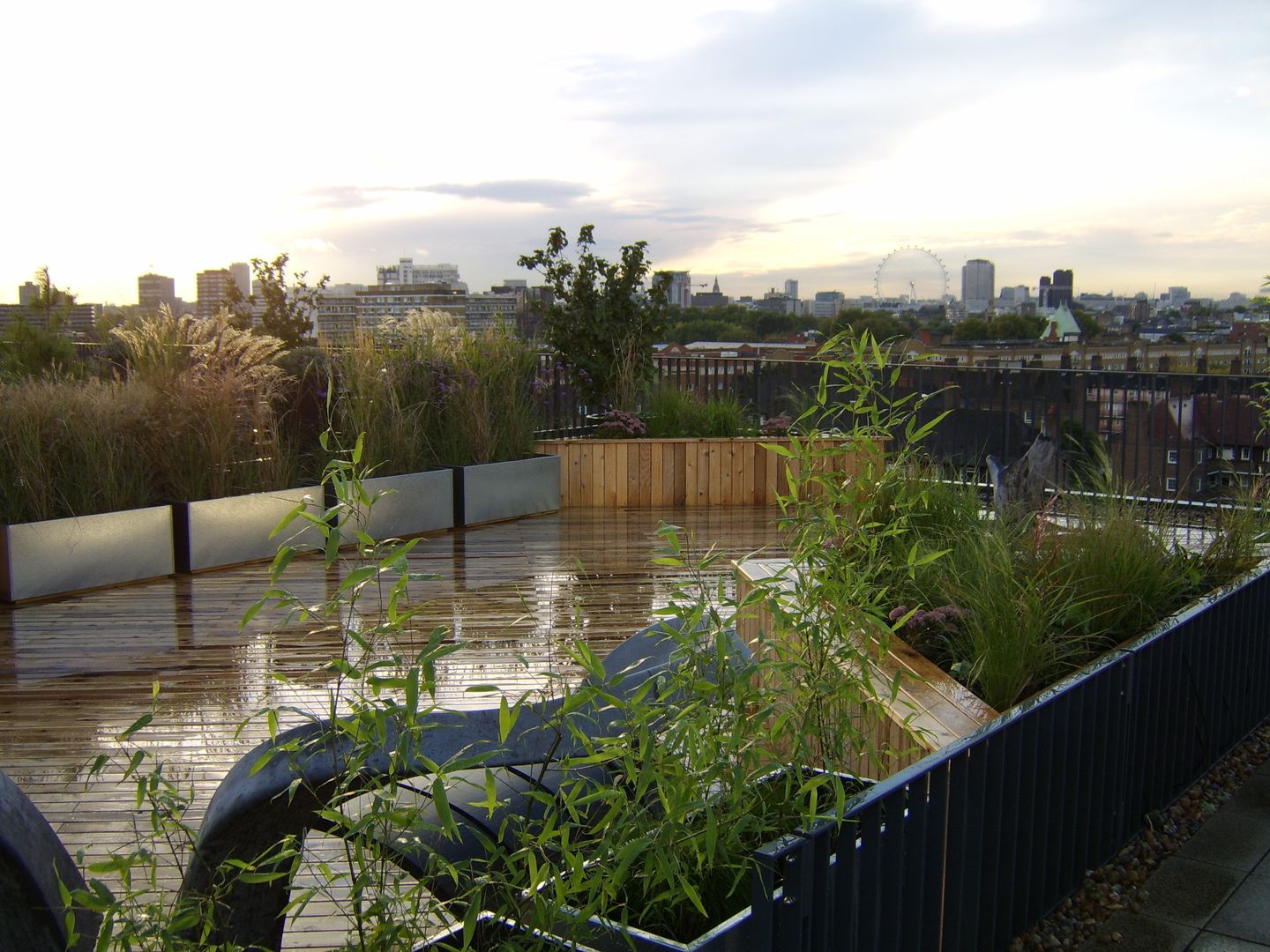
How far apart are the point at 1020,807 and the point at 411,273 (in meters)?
14.1

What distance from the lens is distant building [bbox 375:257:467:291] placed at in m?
14.7

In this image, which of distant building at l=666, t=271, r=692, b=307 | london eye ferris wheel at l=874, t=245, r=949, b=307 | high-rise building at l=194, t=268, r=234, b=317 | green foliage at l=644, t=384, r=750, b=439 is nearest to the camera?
green foliage at l=644, t=384, r=750, b=439

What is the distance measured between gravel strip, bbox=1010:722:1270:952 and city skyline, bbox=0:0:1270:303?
3.90 m

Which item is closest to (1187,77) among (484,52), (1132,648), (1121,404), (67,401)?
(1121,404)

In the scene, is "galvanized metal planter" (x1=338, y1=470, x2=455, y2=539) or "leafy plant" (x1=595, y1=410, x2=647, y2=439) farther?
"leafy plant" (x1=595, y1=410, x2=647, y2=439)

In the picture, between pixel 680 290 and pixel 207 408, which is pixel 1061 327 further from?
pixel 207 408

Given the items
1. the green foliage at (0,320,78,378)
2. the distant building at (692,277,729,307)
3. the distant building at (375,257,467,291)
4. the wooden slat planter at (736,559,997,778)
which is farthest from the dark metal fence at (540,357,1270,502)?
the distant building at (692,277,729,307)

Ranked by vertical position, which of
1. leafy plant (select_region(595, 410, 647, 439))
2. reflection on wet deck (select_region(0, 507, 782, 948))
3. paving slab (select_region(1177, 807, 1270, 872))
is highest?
leafy plant (select_region(595, 410, 647, 439))

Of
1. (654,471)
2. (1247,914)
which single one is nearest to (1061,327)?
(654,471)

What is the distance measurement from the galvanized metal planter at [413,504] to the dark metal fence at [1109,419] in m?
1.44

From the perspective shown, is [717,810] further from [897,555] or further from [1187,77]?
[1187,77]

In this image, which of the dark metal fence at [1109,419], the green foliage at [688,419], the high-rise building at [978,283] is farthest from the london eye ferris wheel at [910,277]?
the green foliage at [688,419]

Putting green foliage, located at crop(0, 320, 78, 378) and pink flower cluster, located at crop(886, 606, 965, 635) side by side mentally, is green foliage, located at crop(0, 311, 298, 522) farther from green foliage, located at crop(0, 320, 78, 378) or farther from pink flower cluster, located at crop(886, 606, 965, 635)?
green foliage, located at crop(0, 320, 78, 378)

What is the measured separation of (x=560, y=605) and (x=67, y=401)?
3132mm
